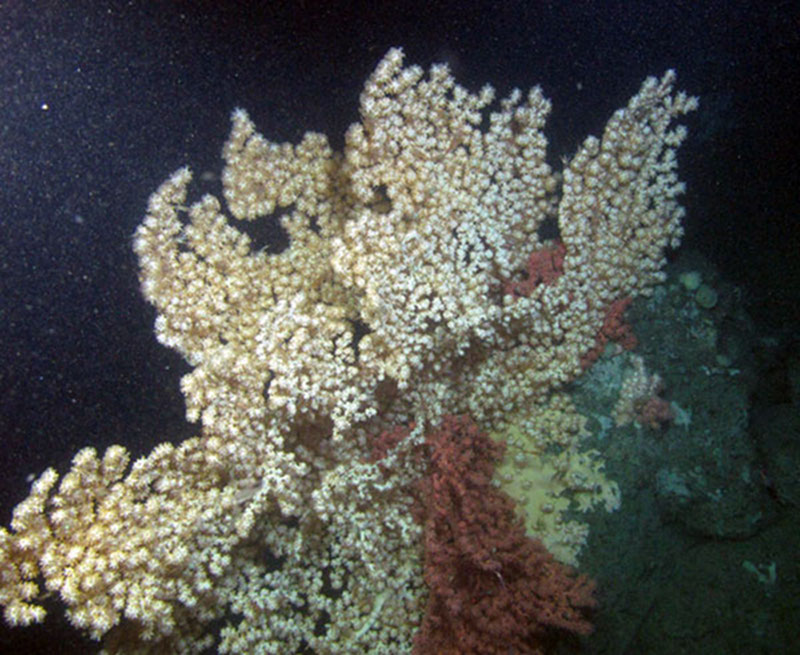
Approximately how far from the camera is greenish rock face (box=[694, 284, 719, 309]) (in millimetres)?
3535

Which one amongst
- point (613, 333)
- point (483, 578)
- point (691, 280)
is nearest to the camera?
point (483, 578)

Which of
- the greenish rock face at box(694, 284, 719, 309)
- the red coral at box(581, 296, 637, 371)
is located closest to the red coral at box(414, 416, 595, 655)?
the red coral at box(581, 296, 637, 371)

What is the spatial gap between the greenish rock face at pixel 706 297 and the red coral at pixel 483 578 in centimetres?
205

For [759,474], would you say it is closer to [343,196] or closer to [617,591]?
[617,591]

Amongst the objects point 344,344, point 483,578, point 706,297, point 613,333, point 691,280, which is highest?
point 691,280

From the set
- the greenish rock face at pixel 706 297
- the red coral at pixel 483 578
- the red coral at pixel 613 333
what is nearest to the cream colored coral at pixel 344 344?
the red coral at pixel 613 333

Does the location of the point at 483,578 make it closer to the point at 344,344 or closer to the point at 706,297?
the point at 344,344

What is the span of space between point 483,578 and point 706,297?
2590 millimetres

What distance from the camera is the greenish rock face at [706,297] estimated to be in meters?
3.54

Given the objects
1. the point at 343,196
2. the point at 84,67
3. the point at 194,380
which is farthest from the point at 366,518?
the point at 84,67

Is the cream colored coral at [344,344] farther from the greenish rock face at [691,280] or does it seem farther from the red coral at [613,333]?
the greenish rock face at [691,280]

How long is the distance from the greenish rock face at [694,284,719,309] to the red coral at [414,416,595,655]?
6.73 ft

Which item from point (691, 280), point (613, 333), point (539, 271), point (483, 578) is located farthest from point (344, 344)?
point (691, 280)

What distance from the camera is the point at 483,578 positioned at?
117 inches
